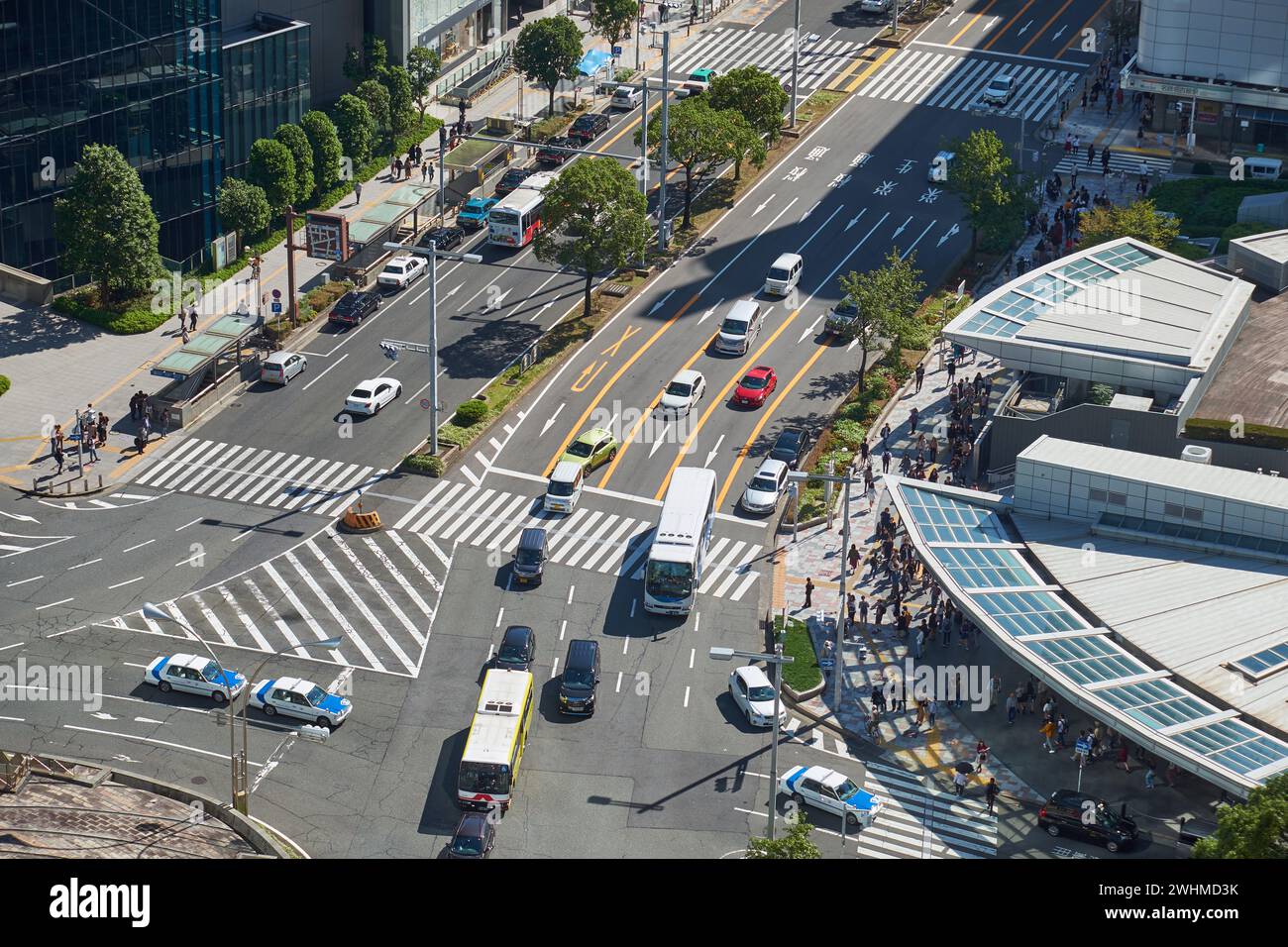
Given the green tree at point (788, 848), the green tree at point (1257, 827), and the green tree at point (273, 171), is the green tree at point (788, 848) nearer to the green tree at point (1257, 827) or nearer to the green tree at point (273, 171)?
the green tree at point (1257, 827)

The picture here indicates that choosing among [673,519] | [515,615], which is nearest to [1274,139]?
[673,519]

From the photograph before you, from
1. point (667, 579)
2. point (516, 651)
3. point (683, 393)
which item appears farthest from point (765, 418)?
point (516, 651)

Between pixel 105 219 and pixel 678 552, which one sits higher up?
pixel 105 219

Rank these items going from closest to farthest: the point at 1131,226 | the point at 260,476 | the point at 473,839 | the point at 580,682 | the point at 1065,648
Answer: the point at 473,839
the point at 1065,648
the point at 580,682
the point at 260,476
the point at 1131,226

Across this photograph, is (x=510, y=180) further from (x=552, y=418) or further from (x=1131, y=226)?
(x=1131, y=226)

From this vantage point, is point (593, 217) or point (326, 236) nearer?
point (593, 217)

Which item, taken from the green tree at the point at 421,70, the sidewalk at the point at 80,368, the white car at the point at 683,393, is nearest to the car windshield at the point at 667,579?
the white car at the point at 683,393
